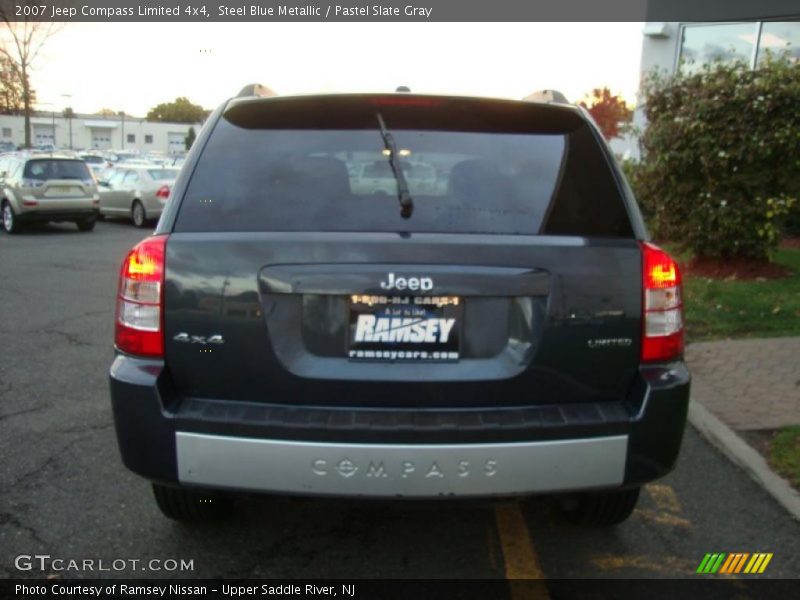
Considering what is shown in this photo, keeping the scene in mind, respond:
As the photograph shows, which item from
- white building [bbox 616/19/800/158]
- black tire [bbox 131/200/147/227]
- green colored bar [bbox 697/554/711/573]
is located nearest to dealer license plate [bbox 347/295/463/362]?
green colored bar [bbox 697/554/711/573]

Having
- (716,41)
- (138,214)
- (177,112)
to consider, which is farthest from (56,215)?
(177,112)

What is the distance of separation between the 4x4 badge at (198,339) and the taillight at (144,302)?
0.07m

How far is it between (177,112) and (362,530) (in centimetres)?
11689

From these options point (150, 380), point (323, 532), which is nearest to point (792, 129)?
point (323, 532)

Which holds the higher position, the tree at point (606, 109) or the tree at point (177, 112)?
the tree at point (177, 112)

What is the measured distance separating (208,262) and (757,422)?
148 inches

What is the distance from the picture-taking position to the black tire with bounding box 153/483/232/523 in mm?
3104

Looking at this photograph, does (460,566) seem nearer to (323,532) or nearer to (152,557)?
(323,532)

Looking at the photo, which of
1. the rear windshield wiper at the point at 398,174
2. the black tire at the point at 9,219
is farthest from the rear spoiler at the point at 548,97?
the black tire at the point at 9,219

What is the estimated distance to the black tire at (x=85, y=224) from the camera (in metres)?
17.9

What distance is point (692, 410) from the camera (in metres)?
5.00

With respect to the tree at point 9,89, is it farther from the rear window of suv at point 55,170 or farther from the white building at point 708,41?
the white building at point 708,41

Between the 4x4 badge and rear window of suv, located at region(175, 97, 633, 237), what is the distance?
0.39 meters

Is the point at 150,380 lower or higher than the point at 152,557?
higher
